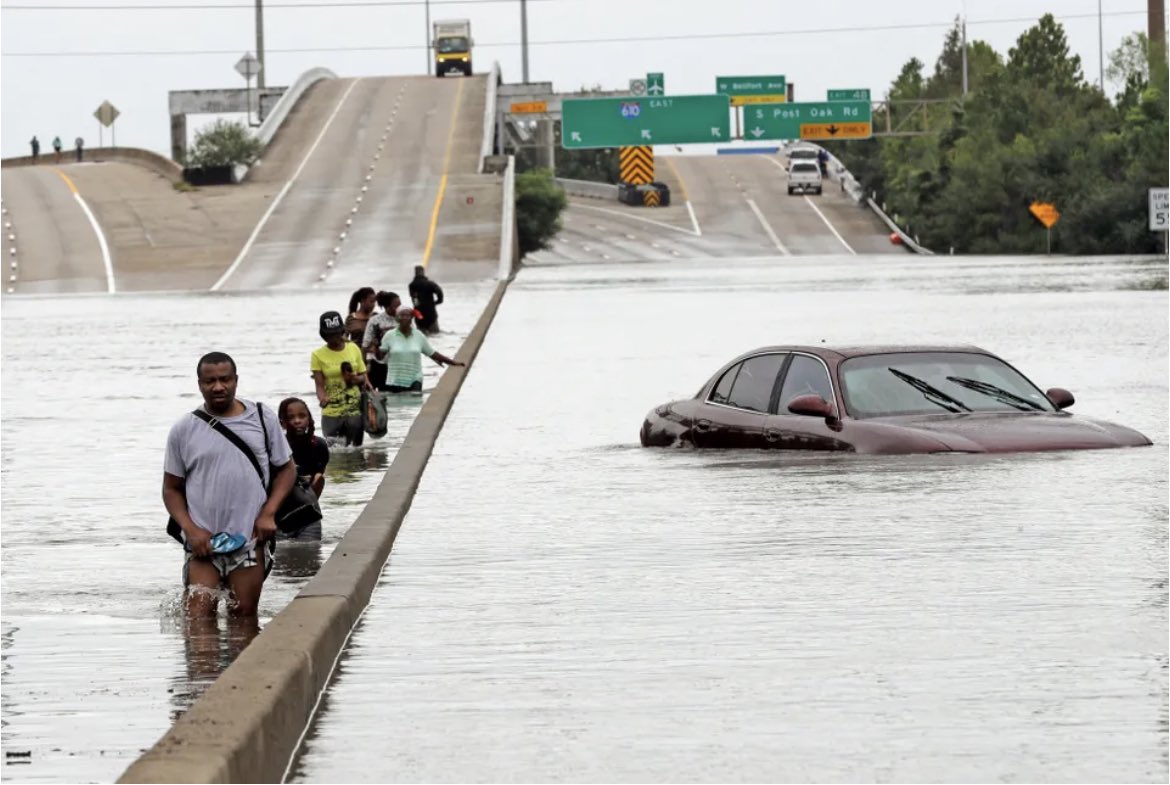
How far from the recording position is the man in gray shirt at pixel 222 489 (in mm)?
11367

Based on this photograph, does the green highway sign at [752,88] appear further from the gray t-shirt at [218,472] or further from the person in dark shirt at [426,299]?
the gray t-shirt at [218,472]

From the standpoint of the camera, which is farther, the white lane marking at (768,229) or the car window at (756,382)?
the white lane marking at (768,229)

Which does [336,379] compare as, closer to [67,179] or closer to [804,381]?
[804,381]

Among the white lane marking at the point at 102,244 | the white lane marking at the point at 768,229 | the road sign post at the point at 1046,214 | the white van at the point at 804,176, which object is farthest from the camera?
the white van at the point at 804,176

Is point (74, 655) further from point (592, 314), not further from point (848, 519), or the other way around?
point (592, 314)

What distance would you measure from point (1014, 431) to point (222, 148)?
284 ft

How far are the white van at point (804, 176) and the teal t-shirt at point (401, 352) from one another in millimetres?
A: 108476

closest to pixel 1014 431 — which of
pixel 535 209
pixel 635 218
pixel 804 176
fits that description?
pixel 535 209

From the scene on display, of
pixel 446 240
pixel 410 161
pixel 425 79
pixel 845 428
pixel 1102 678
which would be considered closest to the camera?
pixel 1102 678

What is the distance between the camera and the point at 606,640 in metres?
10.6

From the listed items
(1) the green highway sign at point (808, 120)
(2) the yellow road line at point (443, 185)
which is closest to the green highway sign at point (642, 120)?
(1) the green highway sign at point (808, 120)

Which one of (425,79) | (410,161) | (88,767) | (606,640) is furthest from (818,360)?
(425,79)

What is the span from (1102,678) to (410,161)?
92022 millimetres

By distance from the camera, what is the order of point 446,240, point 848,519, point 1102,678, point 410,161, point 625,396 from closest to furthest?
point 1102,678 < point 848,519 < point 625,396 < point 446,240 < point 410,161
